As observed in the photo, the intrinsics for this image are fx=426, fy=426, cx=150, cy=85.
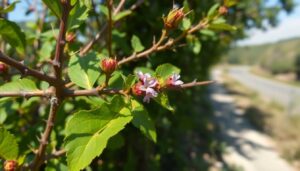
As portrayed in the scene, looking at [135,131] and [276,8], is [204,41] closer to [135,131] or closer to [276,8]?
[135,131]

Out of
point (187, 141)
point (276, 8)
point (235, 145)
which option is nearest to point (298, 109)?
point (276, 8)

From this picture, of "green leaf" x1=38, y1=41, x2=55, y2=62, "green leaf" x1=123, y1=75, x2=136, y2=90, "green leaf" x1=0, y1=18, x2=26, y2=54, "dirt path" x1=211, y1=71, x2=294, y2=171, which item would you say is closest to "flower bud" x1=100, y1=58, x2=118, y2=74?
"green leaf" x1=123, y1=75, x2=136, y2=90

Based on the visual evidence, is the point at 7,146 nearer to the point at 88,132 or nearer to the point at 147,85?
the point at 88,132

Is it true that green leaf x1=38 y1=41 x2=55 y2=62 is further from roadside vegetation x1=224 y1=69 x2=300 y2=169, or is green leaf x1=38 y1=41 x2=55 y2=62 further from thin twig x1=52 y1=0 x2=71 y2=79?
roadside vegetation x1=224 y1=69 x2=300 y2=169

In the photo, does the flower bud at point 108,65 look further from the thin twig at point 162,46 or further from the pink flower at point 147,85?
the thin twig at point 162,46

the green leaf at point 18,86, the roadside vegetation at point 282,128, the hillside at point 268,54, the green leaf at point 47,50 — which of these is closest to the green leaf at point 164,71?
the green leaf at point 18,86

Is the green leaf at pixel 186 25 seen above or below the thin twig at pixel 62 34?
below
